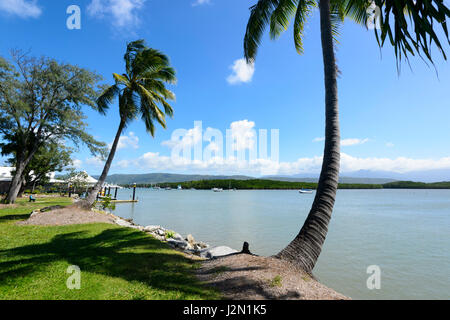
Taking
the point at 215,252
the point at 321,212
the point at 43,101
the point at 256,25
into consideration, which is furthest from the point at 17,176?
the point at 321,212

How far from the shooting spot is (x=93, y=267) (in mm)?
5754

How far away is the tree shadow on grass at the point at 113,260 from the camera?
5062 mm

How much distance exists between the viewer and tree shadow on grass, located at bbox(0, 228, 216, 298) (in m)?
5.06

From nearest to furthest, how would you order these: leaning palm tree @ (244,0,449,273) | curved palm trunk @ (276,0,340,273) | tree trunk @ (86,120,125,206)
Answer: leaning palm tree @ (244,0,449,273) < curved palm trunk @ (276,0,340,273) < tree trunk @ (86,120,125,206)

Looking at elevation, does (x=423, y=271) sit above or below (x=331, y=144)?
below

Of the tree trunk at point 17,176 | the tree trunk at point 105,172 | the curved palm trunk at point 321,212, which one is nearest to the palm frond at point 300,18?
the curved palm trunk at point 321,212

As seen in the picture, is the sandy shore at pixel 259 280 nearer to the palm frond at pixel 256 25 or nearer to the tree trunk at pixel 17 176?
the palm frond at pixel 256 25

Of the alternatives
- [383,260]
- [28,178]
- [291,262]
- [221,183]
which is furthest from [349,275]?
[221,183]

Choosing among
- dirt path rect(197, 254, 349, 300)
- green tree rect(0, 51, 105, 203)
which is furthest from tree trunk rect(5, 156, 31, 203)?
dirt path rect(197, 254, 349, 300)

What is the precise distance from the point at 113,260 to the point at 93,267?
705 millimetres

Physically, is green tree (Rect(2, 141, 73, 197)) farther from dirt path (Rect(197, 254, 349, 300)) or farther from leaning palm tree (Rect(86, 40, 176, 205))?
dirt path (Rect(197, 254, 349, 300))

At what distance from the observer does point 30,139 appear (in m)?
19.5
